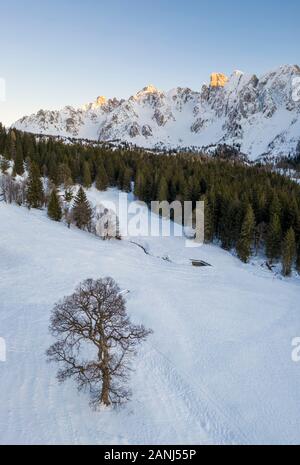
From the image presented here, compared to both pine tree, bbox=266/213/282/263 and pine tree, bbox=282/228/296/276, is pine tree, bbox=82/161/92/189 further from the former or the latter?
pine tree, bbox=282/228/296/276

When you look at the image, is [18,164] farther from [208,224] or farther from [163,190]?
[208,224]

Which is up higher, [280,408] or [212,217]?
[212,217]

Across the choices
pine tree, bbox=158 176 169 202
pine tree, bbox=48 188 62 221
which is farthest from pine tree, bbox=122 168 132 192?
pine tree, bbox=48 188 62 221

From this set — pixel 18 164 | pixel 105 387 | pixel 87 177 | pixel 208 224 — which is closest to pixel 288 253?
pixel 208 224

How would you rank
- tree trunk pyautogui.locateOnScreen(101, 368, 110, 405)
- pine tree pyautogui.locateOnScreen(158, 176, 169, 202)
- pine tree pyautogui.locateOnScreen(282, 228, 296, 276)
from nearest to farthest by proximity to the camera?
tree trunk pyautogui.locateOnScreen(101, 368, 110, 405), pine tree pyautogui.locateOnScreen(282, 228, 296, 276), pine tree pyautogui.locateOnScreen(158, 176, 169, 202)

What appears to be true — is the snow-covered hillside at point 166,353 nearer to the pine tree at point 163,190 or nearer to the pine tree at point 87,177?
the pine tree at point 163,190

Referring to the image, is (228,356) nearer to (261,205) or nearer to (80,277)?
(80,277)
